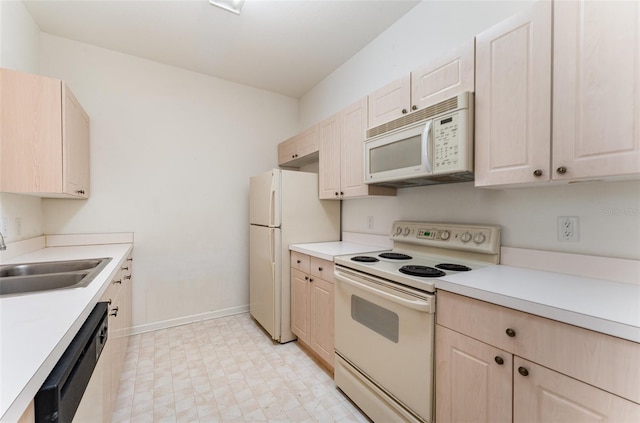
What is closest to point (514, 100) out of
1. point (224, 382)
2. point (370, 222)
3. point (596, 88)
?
point (596, 88)

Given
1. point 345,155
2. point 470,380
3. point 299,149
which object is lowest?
point 470,380

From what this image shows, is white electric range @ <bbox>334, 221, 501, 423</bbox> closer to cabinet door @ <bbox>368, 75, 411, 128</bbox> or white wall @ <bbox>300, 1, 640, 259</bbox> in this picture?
white wall @ <bbox>300, 1, 640, 259</bbox>

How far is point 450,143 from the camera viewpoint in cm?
147

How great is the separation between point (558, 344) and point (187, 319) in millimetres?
3121

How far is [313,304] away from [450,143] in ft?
5.12

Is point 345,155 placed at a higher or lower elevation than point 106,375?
higher

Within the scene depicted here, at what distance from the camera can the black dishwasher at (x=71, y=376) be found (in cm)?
62

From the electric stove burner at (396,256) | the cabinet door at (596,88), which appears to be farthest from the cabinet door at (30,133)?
the cabinet door at (596,88)

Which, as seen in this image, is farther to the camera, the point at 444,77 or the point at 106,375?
the point at 444,77

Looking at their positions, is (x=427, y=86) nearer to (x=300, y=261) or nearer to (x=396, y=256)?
(x=396, y=256)

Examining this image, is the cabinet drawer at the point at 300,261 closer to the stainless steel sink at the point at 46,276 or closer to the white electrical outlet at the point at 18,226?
the stainless steel sink at the point at 46,276

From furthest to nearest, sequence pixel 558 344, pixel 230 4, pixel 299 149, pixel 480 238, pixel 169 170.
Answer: pixel 299 149 → pixel 169 170 → pixel 230 4 → pixel 480 238 → pixel 558 344

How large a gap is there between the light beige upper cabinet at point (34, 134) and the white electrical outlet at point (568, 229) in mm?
2957

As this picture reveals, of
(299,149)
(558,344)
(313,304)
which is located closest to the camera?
(558,344)
